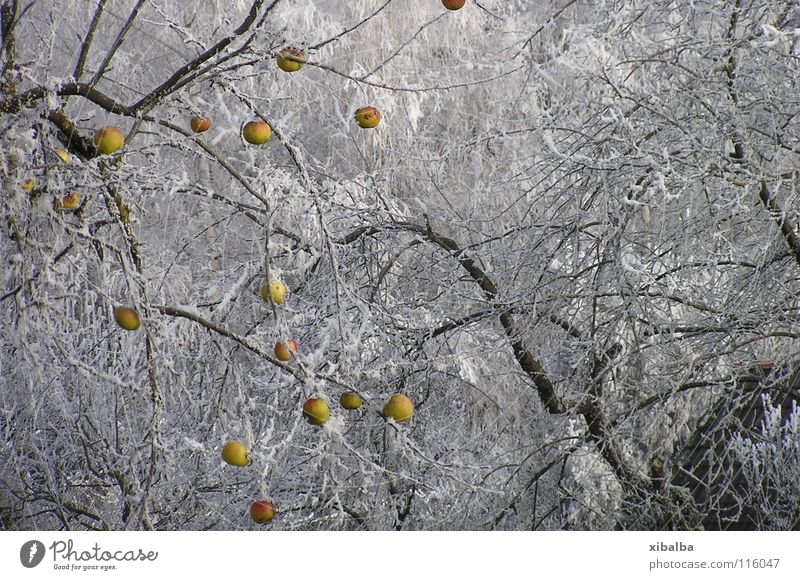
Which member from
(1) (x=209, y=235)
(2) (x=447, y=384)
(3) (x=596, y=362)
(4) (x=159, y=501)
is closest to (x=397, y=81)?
(1) (x=209, y=235)

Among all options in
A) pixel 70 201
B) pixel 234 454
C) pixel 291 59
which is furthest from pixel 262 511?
pixel 291 59

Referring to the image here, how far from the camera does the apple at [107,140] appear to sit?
1010mm

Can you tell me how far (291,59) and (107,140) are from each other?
0.22m

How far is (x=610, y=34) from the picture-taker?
1812mm

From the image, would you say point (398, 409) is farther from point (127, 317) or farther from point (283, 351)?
point (127, 317)

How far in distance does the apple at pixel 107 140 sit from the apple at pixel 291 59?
200 millimetres

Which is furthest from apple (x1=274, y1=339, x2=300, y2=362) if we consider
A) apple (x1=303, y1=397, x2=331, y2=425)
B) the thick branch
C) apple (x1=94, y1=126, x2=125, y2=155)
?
the thick branch

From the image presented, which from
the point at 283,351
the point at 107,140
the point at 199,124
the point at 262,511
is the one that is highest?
the point at 199,124

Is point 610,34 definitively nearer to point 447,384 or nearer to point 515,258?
point 515,258

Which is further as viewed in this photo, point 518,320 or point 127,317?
point 518,320
